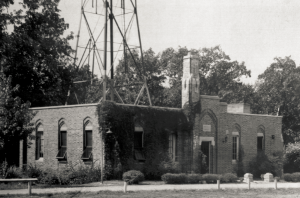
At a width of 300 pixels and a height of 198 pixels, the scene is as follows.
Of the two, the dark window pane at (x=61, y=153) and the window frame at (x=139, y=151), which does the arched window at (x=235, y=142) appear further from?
the dark window pane at (x=61, y=153)

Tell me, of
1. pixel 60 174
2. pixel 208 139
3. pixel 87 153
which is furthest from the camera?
pixel 208 139

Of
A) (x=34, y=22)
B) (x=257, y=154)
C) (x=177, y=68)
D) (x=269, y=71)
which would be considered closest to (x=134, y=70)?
(x=177, y=68)

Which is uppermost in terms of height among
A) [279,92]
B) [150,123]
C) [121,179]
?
[279,92]

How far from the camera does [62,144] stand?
116 ft

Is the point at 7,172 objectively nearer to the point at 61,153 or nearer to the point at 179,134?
the point at 61,153

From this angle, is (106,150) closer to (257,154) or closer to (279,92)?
(257,154)

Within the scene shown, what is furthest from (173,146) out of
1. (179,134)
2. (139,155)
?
(139,155)

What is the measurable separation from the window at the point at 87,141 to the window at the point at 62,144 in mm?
1936

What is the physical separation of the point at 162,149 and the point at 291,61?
26820 mm

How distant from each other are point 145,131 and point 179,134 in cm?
328

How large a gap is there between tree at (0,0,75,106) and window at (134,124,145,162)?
885 cm

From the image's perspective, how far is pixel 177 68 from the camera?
208 feet

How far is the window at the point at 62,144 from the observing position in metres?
34.9

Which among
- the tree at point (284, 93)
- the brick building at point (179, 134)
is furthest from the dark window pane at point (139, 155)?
the tree at point (284, 93)
